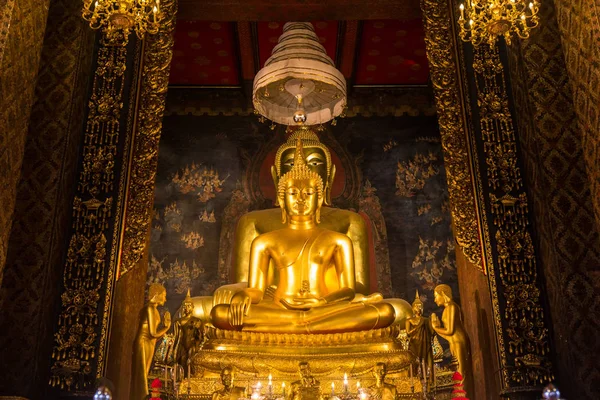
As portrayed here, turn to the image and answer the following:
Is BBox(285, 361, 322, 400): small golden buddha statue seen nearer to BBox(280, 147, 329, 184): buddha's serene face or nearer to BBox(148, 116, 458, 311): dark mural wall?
BBox(280, 147, 329, 184): buddha's serene face

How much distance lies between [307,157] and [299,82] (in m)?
0.99

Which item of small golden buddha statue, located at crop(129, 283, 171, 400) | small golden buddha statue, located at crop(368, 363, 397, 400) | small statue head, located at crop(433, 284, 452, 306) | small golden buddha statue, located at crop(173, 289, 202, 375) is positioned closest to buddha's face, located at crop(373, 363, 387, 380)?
small golden buddha statue, located at crop(368, 363, 397, 400)

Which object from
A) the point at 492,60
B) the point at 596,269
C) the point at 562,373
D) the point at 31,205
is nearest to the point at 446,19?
the point at 492,60

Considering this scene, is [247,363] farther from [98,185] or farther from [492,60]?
[492,60]

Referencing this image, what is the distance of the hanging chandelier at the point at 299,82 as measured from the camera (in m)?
5.56

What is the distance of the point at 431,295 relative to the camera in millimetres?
6996

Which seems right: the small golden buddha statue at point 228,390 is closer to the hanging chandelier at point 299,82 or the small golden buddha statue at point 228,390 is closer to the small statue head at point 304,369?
the small statue head at point 304,369

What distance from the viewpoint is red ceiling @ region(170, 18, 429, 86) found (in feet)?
22.2

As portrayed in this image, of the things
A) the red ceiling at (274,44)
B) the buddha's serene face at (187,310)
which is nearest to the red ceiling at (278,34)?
the red ceiling at (274,44)

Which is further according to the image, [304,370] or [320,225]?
[320,225]

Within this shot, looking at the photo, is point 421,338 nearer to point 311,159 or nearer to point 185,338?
point 185,338

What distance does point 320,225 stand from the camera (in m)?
6.29

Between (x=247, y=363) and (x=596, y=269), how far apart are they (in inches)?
84.8

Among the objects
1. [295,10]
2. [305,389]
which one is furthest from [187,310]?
[295,10]
